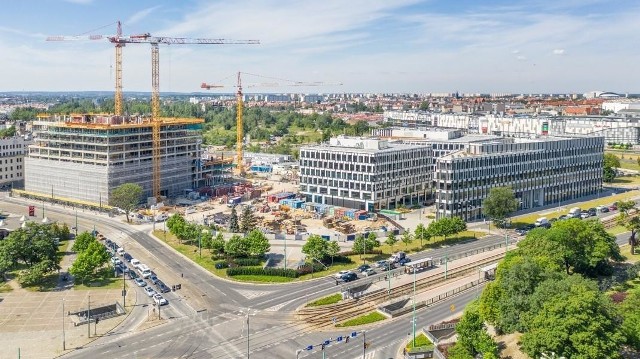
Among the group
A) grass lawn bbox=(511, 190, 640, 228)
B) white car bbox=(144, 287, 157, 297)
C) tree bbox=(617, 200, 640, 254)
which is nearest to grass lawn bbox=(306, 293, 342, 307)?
white car bbox=(144, 287, 157, 297)

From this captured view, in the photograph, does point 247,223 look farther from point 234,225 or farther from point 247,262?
point 247,262

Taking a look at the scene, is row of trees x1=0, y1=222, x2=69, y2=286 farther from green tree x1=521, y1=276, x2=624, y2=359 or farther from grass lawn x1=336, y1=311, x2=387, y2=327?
green tree x1=521, y1=276, x2=624, y2=359

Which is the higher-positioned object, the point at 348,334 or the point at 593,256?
the point at 593,256

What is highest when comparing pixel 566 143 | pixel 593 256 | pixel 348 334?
pixel 566 143

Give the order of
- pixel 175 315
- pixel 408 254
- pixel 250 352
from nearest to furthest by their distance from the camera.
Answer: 1. pixel 250 352
2. pixel 175 315
3. pixel 408 254

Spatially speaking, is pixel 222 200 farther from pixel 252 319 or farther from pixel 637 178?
pixel 637 178

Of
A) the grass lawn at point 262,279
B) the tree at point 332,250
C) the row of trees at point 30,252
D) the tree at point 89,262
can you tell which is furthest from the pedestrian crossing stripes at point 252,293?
the row of trees at point 30,252

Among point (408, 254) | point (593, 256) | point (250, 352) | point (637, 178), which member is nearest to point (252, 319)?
point (250, 352)
